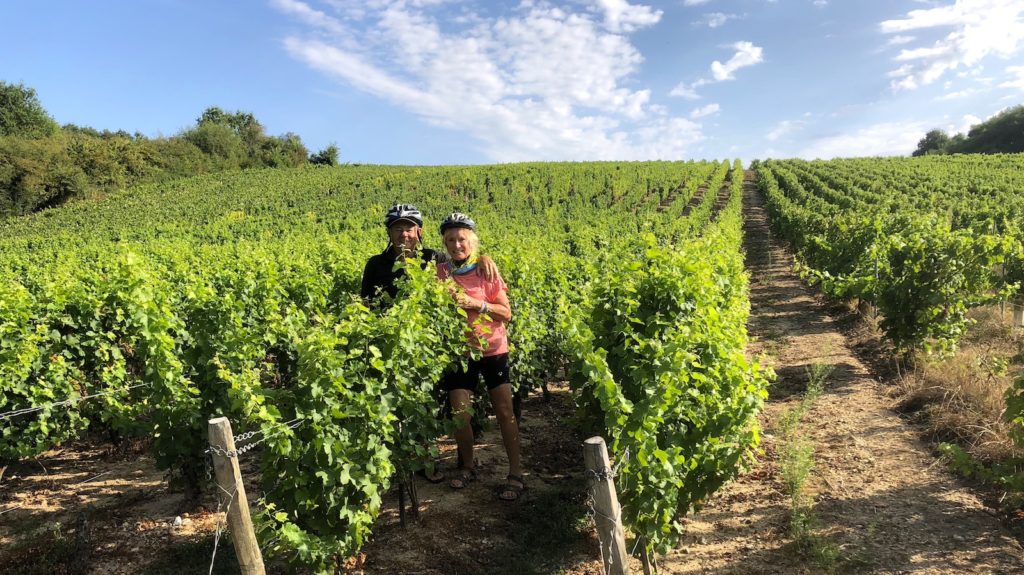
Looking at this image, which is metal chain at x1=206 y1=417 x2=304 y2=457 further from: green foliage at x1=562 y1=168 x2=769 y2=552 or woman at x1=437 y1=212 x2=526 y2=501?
green foliage at x1=562 y1=168 x2=769 y2=552

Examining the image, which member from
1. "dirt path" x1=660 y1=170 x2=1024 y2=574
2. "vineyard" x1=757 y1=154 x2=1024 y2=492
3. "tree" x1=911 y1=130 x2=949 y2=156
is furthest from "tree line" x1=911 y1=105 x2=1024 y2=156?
"dirt path" x1=660 y1=170 x2=1024 y2=574

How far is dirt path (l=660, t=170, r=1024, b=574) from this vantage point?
356 cm

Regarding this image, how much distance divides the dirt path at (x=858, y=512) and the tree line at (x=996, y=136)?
74892 mm

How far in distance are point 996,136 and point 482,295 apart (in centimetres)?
8361

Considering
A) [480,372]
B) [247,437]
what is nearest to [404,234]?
[480,372]

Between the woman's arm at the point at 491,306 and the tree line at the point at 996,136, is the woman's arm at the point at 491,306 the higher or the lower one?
the lower one

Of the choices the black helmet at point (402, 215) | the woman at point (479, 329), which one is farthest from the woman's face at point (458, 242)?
the black helmet at point (402, 215)

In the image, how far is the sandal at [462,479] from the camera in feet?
15.2

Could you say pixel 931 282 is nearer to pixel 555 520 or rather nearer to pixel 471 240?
pixel 555 520

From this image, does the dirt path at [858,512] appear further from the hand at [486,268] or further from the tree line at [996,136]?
the tree line at [996,136]

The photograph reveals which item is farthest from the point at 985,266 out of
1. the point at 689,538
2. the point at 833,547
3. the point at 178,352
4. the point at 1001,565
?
the point at 178,352

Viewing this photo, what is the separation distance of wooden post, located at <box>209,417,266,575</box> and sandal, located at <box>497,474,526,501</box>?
6.72 ft

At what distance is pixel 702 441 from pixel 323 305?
503 centimetres

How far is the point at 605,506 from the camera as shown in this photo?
2617 mm
